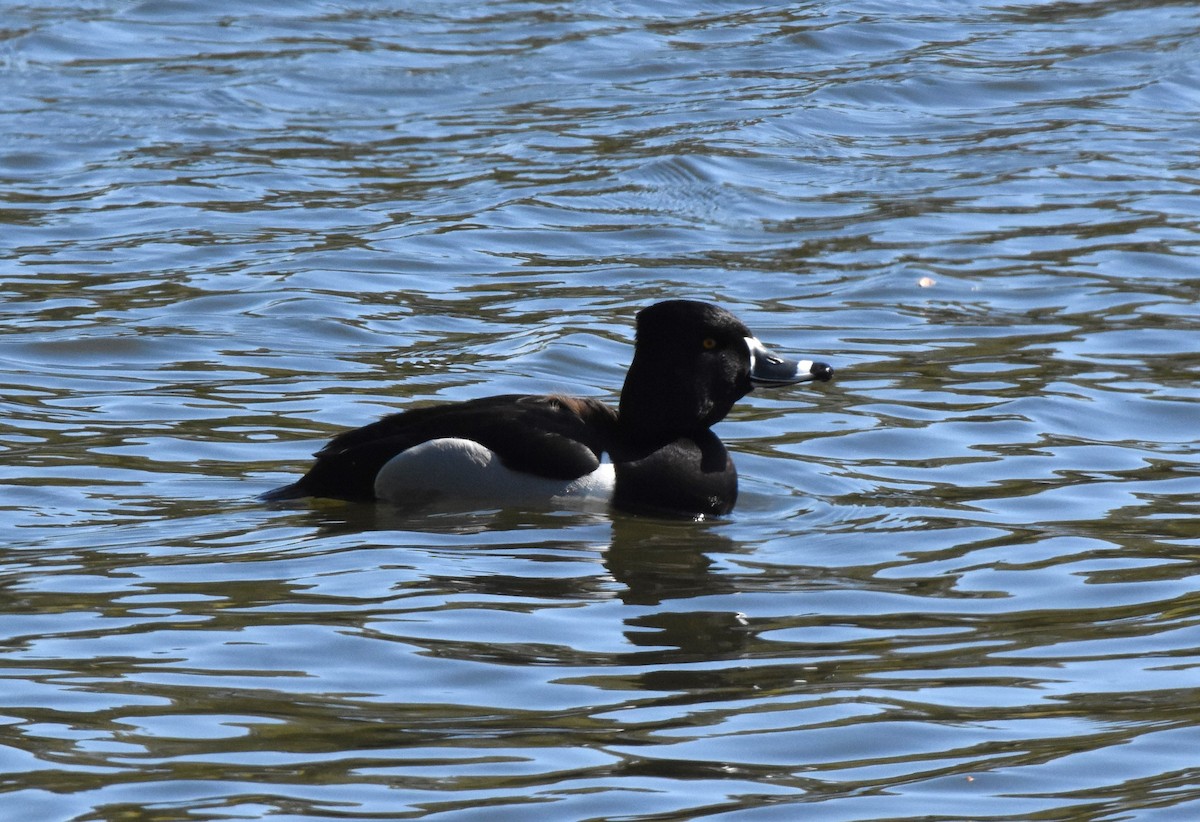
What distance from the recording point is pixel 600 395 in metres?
8.98

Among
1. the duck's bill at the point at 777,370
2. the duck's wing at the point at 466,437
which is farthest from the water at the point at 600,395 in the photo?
the duck's bill at the point at 777,370

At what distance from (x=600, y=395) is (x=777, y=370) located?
1530 mm

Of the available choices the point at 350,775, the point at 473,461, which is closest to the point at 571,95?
the point at 473,461

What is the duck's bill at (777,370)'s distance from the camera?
758 cm

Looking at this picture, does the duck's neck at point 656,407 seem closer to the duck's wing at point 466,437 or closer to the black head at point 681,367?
the black head at point 681,367

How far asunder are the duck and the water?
0.13 m

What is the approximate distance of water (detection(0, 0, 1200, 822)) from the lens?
4641mm

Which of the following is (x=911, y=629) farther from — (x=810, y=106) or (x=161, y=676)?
(x=810, y=106)

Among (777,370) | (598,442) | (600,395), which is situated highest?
(777,370)

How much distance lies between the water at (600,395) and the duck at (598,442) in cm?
13

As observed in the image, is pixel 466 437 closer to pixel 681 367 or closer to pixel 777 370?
pixel 681 367

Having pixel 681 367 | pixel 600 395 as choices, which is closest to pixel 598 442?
pixel 681 367

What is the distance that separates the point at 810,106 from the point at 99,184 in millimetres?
5274

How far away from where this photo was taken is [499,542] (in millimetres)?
6660
